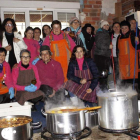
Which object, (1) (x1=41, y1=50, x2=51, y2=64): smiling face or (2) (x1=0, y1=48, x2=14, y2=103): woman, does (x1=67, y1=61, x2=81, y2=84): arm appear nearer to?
(1) (x1=41, y1=50, x2=51, y2=64): smiling face

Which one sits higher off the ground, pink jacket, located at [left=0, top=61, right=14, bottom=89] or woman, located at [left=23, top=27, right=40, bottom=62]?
woman, located at [left=23, top=27, right=40, bottom=62]

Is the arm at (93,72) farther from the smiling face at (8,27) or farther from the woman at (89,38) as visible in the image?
the smiling face at (8,27)

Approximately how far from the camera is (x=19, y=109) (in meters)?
2.58

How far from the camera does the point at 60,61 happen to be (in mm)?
3928

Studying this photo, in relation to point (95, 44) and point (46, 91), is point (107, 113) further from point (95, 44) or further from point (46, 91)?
point (95, 44)

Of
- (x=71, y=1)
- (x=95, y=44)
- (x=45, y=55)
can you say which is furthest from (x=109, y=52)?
(x=71, y=1)

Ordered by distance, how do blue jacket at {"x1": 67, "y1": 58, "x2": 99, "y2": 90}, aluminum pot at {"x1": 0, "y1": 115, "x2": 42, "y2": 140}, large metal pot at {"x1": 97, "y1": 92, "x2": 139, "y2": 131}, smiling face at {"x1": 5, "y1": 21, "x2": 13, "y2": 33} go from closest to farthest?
aluminum pot at {"x1": 0, "y1": 115, "x2": 42, "y2": 140}
large metal pot at {"x1": 97, "y1": 92, "x2": 139, "y2": 131}
blue jacket at {"x1": 67, "y1": 58, "x2": 99, "y2": 90}
smiling face at {"x1": 5, "y1": 21, "x2": 13, "y2": 33}

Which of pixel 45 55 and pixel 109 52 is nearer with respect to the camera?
pixel 45 55

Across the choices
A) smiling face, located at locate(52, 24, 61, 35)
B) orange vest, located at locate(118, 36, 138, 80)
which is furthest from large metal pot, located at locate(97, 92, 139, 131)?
orange vest, located at locate(118, 36, 138, 80)

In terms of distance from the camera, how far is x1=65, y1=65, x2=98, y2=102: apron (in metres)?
3.34

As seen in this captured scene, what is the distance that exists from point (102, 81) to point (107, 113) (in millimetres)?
2573

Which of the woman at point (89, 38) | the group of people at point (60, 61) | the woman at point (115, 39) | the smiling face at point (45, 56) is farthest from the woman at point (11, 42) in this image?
the woman at point (115, 39)

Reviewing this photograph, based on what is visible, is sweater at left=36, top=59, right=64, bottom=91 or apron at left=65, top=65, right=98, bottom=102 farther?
sweater at left=36, top=59, right=64, bottom=91

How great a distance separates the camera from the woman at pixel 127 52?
14.0ft
